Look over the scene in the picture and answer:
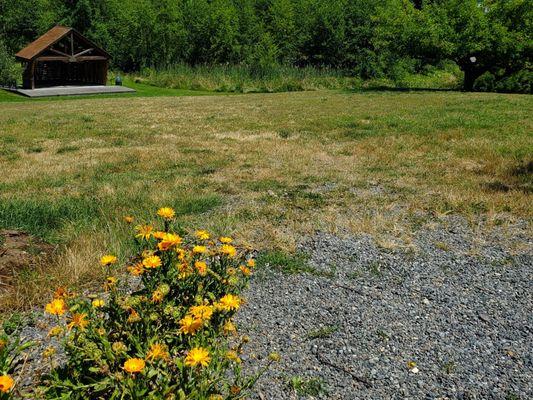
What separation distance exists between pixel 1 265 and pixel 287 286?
2078 mm

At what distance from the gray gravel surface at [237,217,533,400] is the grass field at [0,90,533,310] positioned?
0.49 metres

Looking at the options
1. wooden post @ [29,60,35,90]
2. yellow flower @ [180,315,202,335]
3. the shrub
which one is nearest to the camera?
yellow flower @ [180,315,202,335]

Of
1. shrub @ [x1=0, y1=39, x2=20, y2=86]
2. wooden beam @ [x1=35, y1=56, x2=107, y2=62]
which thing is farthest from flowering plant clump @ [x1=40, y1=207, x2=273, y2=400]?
shrub @ [x1=0, y1=39, x2=20, y2=86]

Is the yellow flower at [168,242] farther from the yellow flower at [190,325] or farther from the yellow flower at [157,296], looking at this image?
the yellow flower at [190,325]

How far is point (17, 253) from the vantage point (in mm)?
3883

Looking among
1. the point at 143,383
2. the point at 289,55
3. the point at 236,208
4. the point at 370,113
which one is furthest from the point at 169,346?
the point at 289,55

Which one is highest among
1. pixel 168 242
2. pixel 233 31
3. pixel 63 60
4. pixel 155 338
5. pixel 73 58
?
pixel 233 31

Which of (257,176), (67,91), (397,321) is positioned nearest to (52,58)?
(67,91)

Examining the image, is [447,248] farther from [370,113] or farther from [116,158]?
[370,113]

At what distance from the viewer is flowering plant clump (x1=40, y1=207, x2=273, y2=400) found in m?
1.82

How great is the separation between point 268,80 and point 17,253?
27.4 metres

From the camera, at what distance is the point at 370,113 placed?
1444 cm

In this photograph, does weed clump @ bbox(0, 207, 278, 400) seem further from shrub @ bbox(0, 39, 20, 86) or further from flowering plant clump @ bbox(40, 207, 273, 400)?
shrub @ bbox(0, 39, 20, 86)

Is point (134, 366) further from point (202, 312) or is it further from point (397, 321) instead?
point (397, 321)
